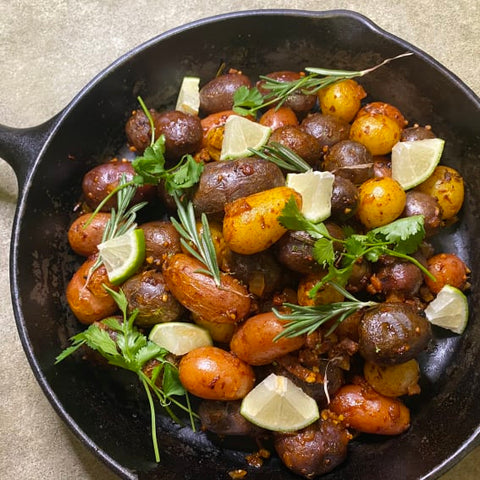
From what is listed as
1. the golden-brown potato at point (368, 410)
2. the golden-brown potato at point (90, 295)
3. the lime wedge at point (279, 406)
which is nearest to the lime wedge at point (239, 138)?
the golden-brown potato at point (90, 295)

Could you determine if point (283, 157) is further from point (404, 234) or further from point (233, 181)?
point (404, 234)

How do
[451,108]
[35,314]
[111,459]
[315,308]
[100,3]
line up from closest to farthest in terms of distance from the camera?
1. [315,308]
2. [111,459]
3. [35,314]
4. [451,108]
5. [100,3]

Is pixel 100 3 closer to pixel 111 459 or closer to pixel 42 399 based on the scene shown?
pixel 42 399

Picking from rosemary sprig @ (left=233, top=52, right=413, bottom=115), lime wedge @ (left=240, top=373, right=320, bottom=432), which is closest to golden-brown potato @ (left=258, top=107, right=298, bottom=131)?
rosemary sprig @ (left=233, top=52, right=413, bottom=115)

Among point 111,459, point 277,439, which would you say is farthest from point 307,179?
point 111,459

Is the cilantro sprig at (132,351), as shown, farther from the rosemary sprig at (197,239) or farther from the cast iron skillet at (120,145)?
the rosemary sprig at (197,239)

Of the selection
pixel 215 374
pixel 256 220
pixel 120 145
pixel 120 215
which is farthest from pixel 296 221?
pixel 120 145

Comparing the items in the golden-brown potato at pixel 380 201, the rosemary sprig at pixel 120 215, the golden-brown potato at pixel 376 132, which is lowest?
the rosemary sprig at pixel 120 215
